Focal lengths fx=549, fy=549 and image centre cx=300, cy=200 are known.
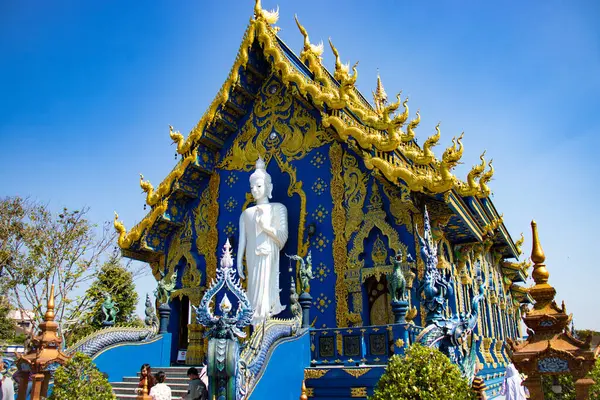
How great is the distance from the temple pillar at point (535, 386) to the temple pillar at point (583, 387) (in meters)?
0.31

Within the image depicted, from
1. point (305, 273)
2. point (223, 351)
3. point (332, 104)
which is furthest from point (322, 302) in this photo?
point (223, 351)

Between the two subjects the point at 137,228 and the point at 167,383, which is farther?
the point at 137,228

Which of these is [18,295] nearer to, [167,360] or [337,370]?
[167,360]

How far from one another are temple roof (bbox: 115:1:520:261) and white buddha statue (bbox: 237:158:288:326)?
1710 mm

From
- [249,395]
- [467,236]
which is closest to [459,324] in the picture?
[249,395]

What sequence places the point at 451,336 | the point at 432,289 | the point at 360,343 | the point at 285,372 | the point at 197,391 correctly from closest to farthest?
the point at 197,391 < the point at 432,289 < the point at 451,336 < the point at 285,372 < the point at 360,343

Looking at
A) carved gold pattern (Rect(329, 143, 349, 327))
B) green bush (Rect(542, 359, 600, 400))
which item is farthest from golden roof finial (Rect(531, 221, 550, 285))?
carved gold pattern (Rect(329, 143, 349, 327))

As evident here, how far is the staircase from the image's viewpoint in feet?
30.0

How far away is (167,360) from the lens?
11453 millimetres

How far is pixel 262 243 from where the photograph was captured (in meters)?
10.9

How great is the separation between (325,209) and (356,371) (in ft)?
11.7

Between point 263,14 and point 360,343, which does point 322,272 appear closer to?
point 360,343

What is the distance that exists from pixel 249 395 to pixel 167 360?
15.5 feet

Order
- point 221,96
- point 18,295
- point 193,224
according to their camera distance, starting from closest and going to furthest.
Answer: point 221,96
point 193,224
point 18,295
